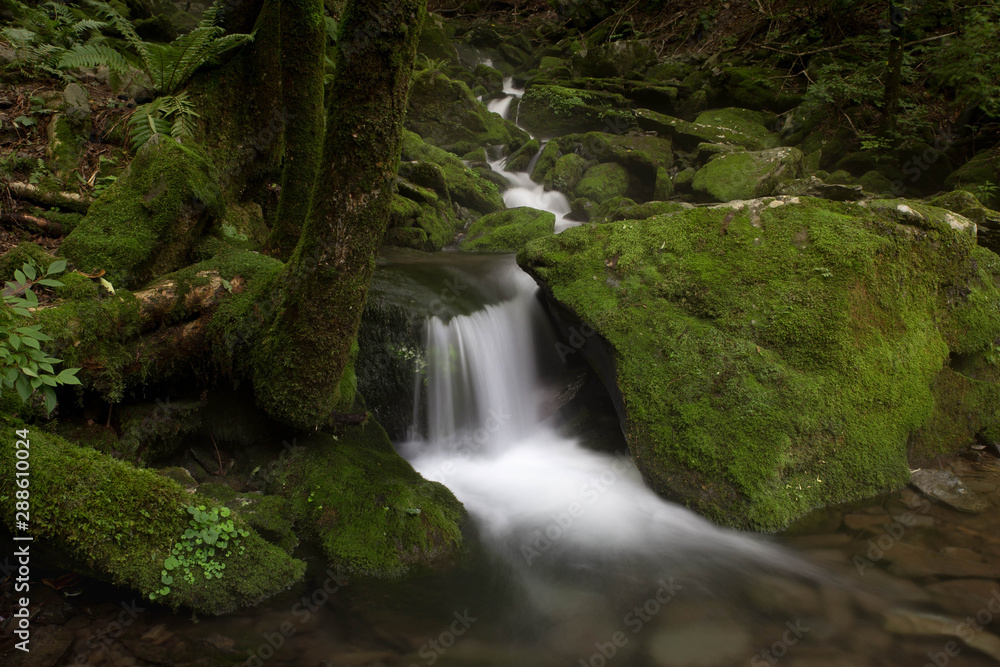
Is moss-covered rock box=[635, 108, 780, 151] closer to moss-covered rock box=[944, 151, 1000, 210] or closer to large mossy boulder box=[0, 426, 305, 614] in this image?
moss-covered rock box=[944, 151, 1000, 210]

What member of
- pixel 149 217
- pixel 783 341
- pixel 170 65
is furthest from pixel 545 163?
pixel 149 217

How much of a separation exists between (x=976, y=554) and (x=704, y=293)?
296cm

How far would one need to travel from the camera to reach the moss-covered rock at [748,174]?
32.6 feet

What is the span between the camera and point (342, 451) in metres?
4.02

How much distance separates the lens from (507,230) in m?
9.45

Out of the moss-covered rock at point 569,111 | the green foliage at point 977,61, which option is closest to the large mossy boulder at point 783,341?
the green foliage at point 977,61

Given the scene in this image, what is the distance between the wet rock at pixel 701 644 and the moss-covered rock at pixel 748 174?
28.7ft

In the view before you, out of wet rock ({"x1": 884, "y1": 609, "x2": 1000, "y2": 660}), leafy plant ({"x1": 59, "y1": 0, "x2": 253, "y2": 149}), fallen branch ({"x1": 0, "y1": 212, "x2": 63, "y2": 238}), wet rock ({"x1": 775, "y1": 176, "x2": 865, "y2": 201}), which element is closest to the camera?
wet rock ({"x1": 884, "y1": 609, "x2": 1000, "y2": 660})

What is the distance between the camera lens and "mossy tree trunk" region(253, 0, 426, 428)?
2857 millimetres

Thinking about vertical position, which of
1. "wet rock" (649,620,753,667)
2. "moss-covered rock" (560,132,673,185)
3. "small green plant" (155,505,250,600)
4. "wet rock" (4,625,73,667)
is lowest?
"wet rock" (4,625,73,667)

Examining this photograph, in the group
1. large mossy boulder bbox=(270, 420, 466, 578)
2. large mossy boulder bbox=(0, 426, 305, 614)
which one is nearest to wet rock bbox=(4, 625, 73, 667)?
large mossy boulder bbox=(0, 426, 305, 614)

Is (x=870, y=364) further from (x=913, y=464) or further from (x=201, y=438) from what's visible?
(x=201, y=438)

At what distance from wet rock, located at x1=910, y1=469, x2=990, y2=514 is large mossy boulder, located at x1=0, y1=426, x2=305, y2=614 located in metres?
5.57

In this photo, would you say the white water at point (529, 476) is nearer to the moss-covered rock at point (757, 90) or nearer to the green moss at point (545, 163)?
the green moss at point (545, 163)
